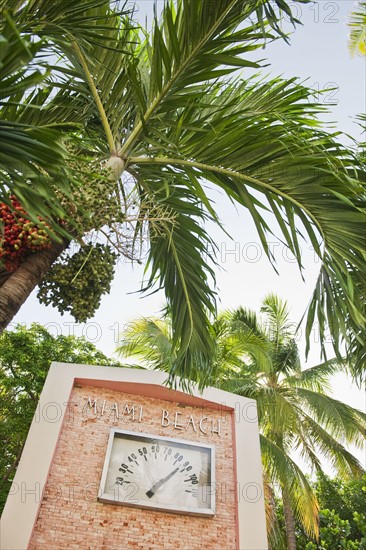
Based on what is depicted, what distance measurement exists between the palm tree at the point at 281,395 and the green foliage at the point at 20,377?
7.27 ft

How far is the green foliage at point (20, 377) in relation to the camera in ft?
38.4

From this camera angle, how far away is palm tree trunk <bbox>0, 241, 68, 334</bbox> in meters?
2.08

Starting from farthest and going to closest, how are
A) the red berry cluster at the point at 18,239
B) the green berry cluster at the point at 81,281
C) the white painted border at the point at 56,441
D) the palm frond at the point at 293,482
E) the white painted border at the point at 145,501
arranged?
the palm frond at the point at 293,482 → the white painted border at the point at 145,501 → the white painted border at the point at 56,441 → the green berry cluster at the point at 81,281 → the red berry cluster at the point at 18,239

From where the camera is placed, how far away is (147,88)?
10.1 ft

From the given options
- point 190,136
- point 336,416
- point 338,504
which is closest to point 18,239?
point 190,136

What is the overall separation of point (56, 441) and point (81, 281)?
4.86 m

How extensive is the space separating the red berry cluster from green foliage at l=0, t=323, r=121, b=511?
10.4 metres

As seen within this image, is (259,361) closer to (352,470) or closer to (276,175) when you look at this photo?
(352,470)

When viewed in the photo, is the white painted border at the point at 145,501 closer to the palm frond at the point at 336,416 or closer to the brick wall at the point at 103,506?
the brick wall at the point at 103,506

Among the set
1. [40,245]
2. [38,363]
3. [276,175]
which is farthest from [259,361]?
[40,245]

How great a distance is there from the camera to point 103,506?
6.40 metres

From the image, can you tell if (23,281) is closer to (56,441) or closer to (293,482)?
(56,441)

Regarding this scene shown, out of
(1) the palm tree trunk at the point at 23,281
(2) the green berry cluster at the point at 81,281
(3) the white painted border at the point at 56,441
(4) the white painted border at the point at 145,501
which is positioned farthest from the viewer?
(4) the white painted border at the point at 145,501

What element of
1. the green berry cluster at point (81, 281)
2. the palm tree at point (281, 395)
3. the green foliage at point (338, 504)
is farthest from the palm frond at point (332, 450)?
the green berry cluster at point (81, 281)
